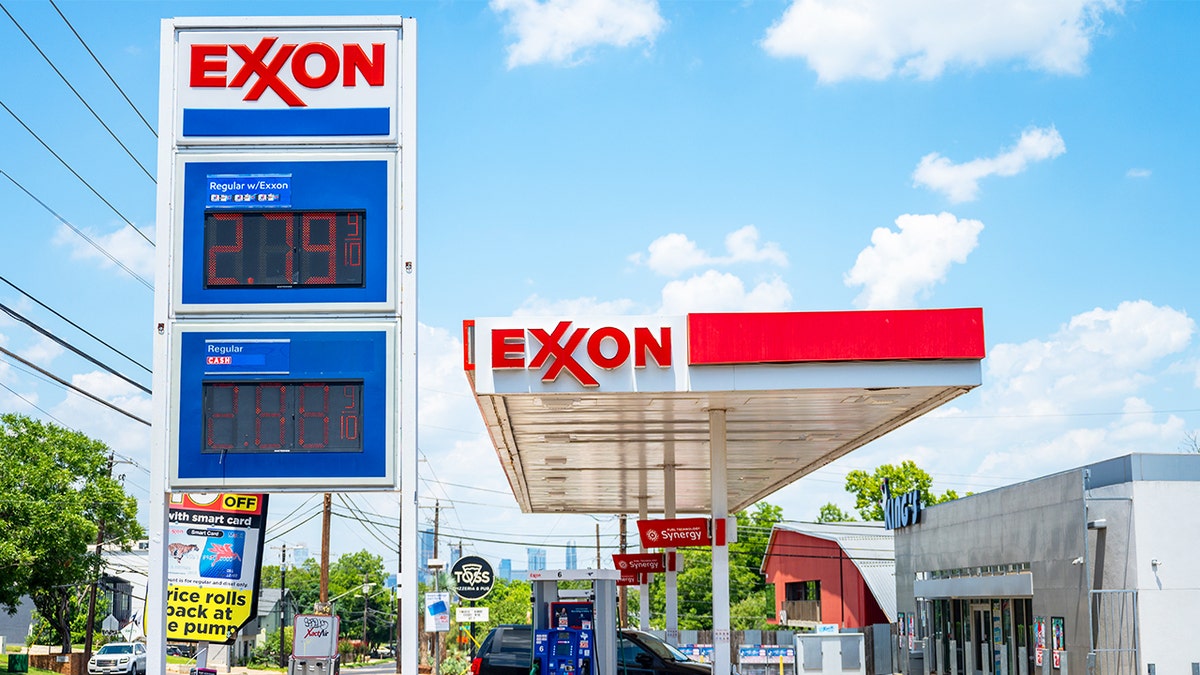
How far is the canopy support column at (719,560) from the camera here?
68.1 ft

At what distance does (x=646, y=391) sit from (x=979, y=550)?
17.7 m

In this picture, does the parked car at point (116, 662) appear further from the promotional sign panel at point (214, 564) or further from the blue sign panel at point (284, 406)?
the blue sign panel at point (284, 406)

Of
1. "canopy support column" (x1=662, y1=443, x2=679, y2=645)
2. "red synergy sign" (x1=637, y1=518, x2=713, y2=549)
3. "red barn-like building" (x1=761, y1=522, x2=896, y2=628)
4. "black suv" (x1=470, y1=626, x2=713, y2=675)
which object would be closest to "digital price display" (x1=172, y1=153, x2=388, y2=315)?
"red synergy sign" (x1=637, y1=518, x2=713, y2=549)

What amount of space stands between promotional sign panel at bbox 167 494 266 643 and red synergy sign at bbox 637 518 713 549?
7344 millimetres

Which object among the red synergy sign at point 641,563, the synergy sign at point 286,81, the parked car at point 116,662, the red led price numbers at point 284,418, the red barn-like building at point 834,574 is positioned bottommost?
the parked car at point 116,662

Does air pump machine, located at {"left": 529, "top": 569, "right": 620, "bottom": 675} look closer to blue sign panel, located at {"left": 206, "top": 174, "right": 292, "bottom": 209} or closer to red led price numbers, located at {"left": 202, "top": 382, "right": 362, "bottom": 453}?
red led price numbers, located at {"left": 202, "top": 382, "right": 362, "bottom": 453}

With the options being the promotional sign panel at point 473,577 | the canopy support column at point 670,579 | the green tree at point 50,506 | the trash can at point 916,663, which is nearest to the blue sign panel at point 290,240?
the canopy support column at point 670,579

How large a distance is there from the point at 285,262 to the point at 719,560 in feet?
38.1

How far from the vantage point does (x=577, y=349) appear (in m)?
18.6

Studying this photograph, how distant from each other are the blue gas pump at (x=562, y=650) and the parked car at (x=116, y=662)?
29959mm

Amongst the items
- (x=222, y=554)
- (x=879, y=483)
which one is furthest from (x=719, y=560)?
(x=879, y=483)

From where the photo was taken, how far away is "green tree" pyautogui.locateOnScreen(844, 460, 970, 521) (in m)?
78.2

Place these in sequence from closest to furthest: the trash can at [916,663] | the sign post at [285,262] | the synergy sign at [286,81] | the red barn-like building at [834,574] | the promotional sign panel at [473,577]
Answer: the sign post at [285,262] → the synergy sign at [286,81] → the promotional sign panel at [473,577] → the trash can at [916,663] → the red barn-like building at [834,574]

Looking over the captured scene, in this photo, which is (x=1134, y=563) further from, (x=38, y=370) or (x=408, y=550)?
(x=38, y=370)
